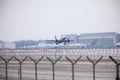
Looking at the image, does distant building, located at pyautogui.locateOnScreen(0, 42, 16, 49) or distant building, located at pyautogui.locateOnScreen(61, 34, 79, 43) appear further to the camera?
distant building, located at pyautogui.locateOnScreen(0, 42, 16, 49)

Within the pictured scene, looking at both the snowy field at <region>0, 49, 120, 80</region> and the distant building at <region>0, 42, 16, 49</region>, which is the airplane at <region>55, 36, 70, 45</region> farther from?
the distant building at <region>0, 42, 16, 49</region>

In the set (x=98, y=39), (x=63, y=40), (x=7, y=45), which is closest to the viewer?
(x=98, y=39)

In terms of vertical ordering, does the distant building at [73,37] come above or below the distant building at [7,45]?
above

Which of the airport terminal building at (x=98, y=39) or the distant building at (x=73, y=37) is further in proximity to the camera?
the distant building at (x=73, y=37)

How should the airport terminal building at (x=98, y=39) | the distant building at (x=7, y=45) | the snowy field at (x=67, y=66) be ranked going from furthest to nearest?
the distant building at (x=7, y=45) < the airport terminal building at (x=98, y=39) < the snowy field at (x=67, y=66)

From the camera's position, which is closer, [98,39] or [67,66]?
[67,66]

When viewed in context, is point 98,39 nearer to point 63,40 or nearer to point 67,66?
point 63,40

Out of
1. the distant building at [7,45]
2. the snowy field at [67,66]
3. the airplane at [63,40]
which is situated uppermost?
the airplane at [63,40]

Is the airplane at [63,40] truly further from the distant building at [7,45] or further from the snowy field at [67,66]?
the distant building at [7,45]

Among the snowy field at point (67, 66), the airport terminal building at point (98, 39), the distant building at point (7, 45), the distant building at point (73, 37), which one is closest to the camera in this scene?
the snowy field at point (67, 66)

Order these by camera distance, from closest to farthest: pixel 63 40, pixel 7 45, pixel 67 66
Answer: pixel 67 66 < pixel 63 40 < pixel 7 45

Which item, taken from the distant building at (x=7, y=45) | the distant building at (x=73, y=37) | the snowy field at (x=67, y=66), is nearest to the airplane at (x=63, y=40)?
the distant building at (x=73, y=37)

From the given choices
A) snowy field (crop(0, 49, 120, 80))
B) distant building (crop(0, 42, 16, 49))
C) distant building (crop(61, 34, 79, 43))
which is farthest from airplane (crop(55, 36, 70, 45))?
distant building (crop(0, 42, 16, 49))

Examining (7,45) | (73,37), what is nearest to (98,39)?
(73,37)
